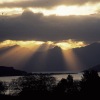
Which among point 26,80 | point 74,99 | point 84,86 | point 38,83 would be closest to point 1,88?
point 26,80

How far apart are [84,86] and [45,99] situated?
1555cm

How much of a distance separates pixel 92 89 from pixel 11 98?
60.1 feet

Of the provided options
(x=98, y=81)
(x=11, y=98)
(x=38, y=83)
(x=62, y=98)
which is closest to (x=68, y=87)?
(x=38, y=83)

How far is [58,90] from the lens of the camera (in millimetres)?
79125

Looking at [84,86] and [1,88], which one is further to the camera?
[1,88]

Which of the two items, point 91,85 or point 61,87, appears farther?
point 61,87

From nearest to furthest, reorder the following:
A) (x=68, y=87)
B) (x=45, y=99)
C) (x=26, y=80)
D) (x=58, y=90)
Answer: (x=45, y=99), (x=58, y=90), (x=68, y=87), (x=26, y=80)

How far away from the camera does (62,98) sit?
68.2 m

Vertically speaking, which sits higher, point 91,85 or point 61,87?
point 61,87

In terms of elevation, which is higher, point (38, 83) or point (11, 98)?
point (38, 83)

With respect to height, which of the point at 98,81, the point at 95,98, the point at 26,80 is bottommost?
the point at 95,98

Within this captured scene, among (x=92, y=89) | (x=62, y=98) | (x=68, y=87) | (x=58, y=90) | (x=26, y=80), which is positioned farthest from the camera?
(x=26, y=80)

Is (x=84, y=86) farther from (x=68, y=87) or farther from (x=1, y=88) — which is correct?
(x=1, y=88)

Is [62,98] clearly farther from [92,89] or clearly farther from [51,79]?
[51,79]
